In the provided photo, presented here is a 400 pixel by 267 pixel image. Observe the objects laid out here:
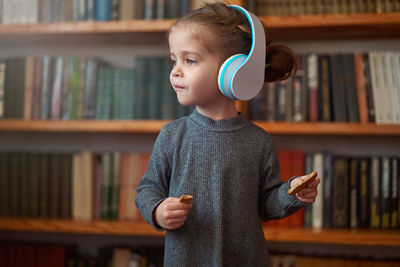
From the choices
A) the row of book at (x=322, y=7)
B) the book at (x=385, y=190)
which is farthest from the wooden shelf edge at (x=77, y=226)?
the row of book at (x=322, y=7)

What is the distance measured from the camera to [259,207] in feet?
2.56

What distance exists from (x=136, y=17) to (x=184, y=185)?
96cm

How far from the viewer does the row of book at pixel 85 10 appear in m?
1.43

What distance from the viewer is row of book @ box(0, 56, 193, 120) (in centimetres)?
147

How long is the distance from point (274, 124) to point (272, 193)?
669 millimetres

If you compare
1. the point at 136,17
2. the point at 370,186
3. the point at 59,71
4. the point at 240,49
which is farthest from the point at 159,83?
the point at 370,186

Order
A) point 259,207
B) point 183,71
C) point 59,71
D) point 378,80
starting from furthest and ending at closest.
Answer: point 59,71
point 378,80
point 259,207
point 183,71

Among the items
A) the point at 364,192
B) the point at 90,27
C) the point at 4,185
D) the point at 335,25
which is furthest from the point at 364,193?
the point at 4,185

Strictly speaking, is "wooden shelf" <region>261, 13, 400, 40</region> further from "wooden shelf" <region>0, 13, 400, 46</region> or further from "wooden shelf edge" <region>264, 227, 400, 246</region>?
"wooden shelf edge" <region>264, 227, 400, 246</region>

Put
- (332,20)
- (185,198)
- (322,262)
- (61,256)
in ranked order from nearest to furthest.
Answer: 1. (185,198)
2. (332,20)
3. (322,262)
4. (61,256)

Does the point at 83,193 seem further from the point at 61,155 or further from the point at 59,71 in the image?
the point at 59,71

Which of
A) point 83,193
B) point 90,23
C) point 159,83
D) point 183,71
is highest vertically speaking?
point 90,23

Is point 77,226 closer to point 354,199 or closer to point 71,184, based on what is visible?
point 71,184

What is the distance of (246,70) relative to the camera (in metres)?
0.64
